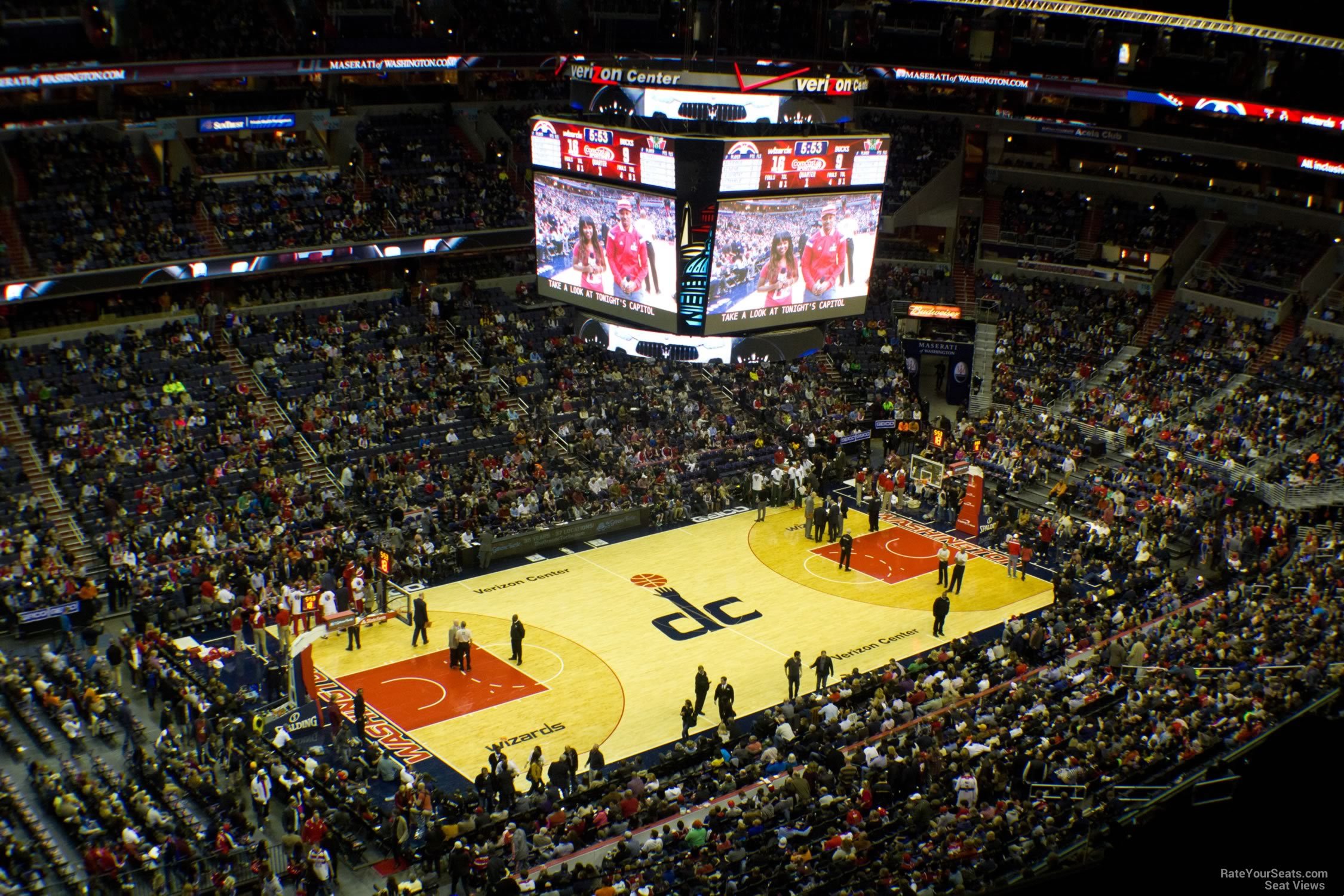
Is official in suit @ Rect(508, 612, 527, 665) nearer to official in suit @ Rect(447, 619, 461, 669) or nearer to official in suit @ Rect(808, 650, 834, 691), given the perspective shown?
official in suit @ Rect(447, 619, 461, 669)

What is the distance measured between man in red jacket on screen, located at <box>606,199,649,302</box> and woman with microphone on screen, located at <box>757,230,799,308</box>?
2.68 m

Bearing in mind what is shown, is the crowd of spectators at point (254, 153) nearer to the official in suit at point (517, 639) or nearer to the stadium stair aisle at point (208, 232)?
the stadium stair aisle at point (208, 232)

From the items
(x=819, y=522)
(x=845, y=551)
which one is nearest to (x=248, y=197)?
(x=819, y=522)

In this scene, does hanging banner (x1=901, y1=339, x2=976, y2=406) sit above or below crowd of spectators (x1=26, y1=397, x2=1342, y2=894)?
above

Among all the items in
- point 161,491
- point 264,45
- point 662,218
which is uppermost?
point 264,45

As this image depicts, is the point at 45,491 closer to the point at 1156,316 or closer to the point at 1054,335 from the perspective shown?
the point at 1054,335

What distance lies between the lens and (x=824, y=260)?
31219mm

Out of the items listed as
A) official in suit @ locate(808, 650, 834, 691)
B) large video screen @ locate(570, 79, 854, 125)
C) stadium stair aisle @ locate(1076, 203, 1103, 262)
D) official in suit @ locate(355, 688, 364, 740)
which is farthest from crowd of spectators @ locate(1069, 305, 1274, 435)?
official in suit @ locate(355, 688, 364, 740)

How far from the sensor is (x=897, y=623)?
31641mm

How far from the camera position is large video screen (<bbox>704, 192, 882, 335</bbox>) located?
29.6 meters

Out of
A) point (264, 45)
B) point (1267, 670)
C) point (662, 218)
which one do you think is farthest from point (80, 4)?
point (1267, 670)

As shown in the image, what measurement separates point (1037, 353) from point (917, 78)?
36.1 feet

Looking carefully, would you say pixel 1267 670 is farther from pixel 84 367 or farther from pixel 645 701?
pixel 84 367

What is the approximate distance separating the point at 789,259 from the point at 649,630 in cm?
911
